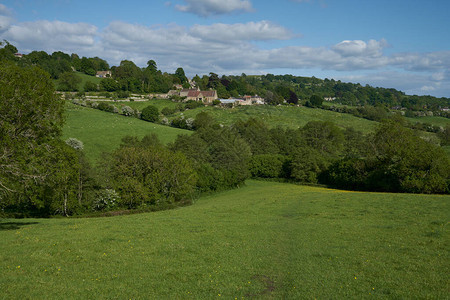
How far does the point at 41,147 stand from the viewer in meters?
23.2

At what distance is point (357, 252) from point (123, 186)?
128 ft

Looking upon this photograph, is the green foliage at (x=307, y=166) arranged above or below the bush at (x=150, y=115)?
below

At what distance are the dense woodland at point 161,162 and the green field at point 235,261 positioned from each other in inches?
250

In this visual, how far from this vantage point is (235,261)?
53.7ft

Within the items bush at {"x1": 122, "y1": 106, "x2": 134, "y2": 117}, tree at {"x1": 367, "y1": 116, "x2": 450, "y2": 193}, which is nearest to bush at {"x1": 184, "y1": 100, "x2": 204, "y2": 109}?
bush at {"x1": 122, "y1": 106, "x2": 134, "y2": 117}

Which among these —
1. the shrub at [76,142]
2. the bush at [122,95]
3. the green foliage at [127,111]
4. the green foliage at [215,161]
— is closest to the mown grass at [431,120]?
the green foliage at [215,161]

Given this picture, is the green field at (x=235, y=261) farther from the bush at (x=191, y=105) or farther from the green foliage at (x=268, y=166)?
the bush at (x=191, y=105)

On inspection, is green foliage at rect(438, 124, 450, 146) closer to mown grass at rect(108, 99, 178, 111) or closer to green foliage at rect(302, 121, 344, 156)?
green foliage at rect(302, 121, 344, 156)

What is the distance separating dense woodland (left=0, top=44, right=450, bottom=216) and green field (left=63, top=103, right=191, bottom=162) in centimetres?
794

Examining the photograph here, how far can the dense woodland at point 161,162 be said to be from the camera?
870 inches

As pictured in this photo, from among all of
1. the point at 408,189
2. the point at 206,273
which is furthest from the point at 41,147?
the point at 408,189

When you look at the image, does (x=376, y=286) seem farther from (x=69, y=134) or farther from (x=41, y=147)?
(x=69, y=134)

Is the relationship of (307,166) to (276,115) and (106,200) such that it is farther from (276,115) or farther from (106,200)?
(276,115)

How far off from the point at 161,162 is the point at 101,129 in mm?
55736
